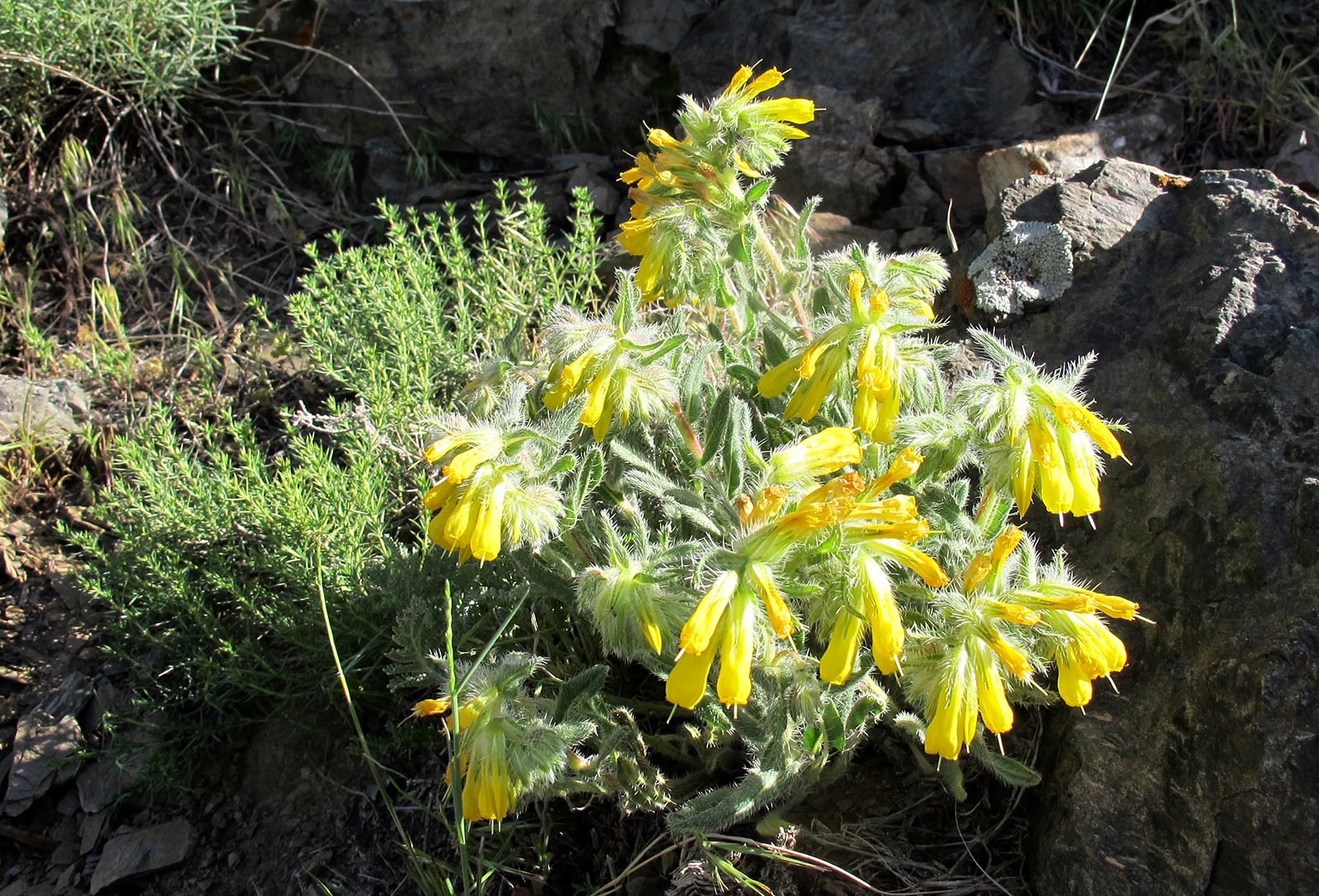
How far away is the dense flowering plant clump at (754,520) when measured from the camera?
173 centimetres

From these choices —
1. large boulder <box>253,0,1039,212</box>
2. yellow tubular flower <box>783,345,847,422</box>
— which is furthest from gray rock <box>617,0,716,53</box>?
yellow tubular flower <box>783,345,847,422</box>

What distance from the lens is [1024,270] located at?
290cm

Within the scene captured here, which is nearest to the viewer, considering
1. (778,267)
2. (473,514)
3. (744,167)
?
(473,514)

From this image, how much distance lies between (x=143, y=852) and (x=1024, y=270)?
312cm

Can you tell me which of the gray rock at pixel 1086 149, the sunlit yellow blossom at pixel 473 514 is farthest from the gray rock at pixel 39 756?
the gray rock at pixel 1086 149

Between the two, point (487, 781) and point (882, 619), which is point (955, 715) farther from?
point (487, 781)

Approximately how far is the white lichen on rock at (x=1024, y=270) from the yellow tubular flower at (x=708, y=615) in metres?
1.63

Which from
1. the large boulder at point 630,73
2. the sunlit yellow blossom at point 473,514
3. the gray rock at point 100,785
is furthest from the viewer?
the large boulder at point 630,73

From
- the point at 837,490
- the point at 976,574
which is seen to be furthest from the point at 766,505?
the point at 976,574

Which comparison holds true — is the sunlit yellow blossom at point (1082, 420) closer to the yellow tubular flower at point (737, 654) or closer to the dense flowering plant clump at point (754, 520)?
the dense flowering plant clump at point (754, 520)

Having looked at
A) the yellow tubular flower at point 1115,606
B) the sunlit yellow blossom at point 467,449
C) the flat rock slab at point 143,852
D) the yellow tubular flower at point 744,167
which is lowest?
the flat rock slab at point 143,852

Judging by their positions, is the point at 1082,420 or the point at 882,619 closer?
the point at 882,619

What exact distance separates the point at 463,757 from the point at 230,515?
153cm

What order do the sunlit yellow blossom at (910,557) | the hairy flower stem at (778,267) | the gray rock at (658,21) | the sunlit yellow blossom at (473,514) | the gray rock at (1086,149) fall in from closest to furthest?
the sunlit yellow blossom at (910,557) → the sunlit yellow blossom at (473,514) → the hairy flower stem at (778,267) → the gray rock at (1086,149) → the gray rock at (658,21)
